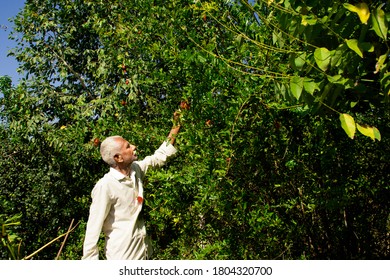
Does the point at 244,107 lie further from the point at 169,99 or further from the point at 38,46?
the point at 38,46

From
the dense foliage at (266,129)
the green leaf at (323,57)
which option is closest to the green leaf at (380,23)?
the dense foliage at (266,129)

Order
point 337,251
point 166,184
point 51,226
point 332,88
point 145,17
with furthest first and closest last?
1. point 51,226
2. point 145,17
3. point 337,251
4. point 166,184
5. point 332,88

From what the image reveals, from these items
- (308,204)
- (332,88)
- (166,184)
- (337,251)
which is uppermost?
(332,88)

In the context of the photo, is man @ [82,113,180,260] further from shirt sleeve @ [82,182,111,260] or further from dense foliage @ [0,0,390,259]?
dense foliage @ [0,0,390,259]

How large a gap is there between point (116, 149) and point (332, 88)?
163 cm

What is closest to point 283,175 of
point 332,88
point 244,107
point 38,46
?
point 244,107

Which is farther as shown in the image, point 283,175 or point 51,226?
point 51,226

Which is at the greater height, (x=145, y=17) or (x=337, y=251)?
(x=145, y=17)

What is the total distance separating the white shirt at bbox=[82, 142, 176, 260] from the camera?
121 inches

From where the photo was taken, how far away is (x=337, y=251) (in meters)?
4.57

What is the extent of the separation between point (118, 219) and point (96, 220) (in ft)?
0.61

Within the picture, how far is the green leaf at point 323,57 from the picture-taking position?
201 centimetres

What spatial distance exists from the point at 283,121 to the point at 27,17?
778 cm
